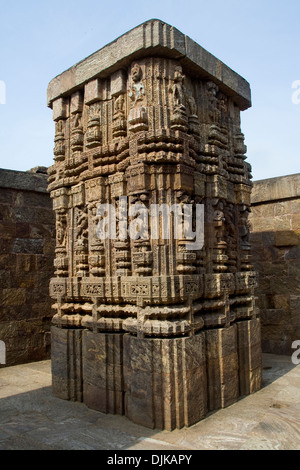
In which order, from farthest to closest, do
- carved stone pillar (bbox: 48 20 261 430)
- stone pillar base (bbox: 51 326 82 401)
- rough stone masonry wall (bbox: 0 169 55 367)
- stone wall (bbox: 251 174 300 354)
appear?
stone wall (bbox: 251 174 300 354), rough stone masonry wall (bbox: 0 169 55 367), stone pillar base (bbox: 51 326 82 401), carved stone pillar (bbox: 48 20 261 430)

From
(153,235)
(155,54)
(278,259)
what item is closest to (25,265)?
(153,235)

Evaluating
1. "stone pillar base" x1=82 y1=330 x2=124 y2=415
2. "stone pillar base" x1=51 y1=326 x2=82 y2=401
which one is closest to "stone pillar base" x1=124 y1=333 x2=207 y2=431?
"stone pillar base" x1=82 y1=330 x2=124 y2=415

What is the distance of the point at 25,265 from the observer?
311 inches

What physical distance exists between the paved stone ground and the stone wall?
248cm

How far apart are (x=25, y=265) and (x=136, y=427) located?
466cm

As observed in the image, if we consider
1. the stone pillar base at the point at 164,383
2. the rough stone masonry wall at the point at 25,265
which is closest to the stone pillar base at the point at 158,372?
the stone pillar base at the point at 164,383

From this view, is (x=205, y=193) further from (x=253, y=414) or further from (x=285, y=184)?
(x=285, y=184)

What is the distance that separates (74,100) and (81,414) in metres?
4.62

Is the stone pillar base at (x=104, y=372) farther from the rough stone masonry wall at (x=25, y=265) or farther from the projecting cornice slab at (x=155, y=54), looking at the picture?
the projecting cornice slab at (x=155, y=54)

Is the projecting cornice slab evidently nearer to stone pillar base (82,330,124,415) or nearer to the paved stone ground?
stone pillar base (82,330,124,415)

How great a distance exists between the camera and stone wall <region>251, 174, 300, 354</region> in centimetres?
815

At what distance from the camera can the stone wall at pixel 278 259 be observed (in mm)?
8148
